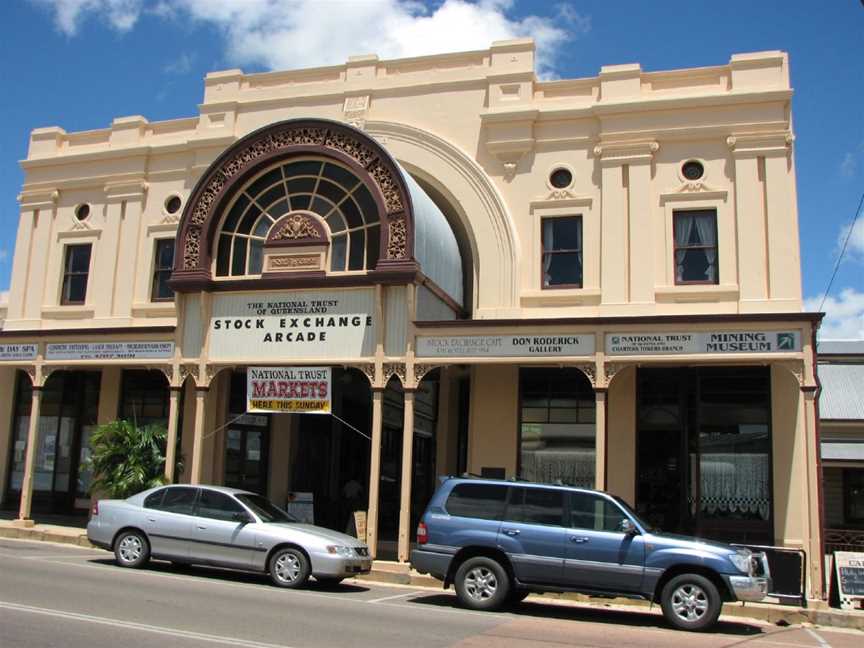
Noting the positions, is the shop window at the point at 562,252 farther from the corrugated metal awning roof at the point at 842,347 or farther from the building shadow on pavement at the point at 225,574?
the corrugated metal awning roof at the point at 842,347

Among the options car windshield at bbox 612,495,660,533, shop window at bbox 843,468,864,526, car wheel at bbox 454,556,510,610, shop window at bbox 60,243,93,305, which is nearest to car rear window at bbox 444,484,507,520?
car wheel at bbox 454,556,510,610

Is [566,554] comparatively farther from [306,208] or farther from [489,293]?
[306,208]

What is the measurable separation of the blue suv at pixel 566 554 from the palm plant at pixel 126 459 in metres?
8.21

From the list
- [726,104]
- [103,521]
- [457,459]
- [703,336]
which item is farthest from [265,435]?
[726,104]

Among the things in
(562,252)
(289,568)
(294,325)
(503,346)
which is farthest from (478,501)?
(562,252)

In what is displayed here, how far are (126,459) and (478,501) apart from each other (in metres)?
9.38

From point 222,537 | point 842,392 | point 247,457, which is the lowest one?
point 222,537

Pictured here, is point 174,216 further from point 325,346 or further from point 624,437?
point 624,437

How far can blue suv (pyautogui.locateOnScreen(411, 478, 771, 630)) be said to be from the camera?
1120 cm

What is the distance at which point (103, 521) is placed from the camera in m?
14.5

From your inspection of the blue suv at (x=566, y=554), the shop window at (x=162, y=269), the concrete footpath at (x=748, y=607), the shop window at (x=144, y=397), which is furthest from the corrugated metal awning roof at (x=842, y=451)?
the shop window at (x=162, y=269)

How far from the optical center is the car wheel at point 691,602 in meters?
11.1

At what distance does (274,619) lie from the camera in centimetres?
988

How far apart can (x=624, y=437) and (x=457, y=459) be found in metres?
4.34
